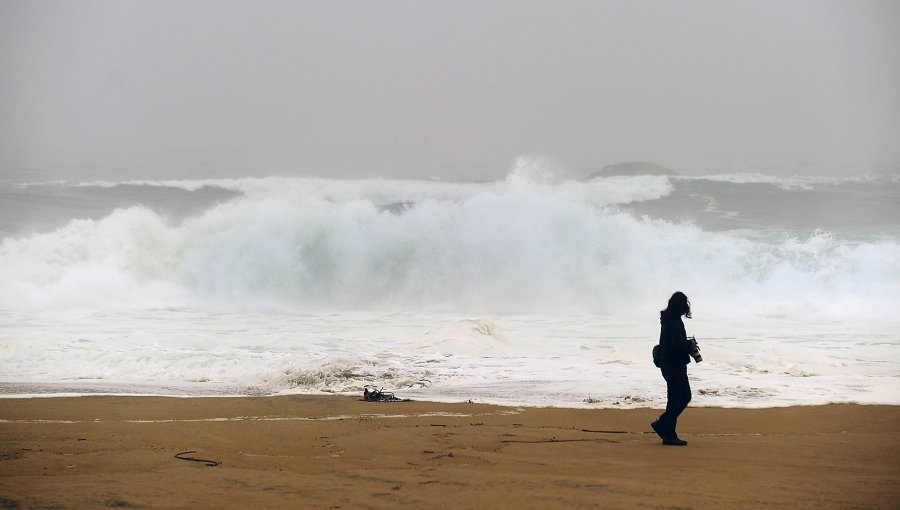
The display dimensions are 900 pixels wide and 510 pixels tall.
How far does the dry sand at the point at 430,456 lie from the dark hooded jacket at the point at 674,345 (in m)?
0.66

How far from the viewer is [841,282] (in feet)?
68.7

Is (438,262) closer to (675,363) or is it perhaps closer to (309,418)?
(309,418)

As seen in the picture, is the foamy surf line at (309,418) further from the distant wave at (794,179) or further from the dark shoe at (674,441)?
the distant wave at (794,179)

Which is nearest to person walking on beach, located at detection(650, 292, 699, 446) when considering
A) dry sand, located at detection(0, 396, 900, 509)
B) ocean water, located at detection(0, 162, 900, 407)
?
dry sand, located at detection(0, 396, 900, 509)

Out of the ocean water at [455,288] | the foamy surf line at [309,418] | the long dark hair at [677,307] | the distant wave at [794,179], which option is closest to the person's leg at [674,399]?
the long dark hair at [677,307]

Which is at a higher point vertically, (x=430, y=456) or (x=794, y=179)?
(x=794, y=179)

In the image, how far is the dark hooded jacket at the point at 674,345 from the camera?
7066 millimetres

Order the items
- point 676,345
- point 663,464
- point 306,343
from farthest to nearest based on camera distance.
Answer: point 306,343 < point 676,345 < point 663,464

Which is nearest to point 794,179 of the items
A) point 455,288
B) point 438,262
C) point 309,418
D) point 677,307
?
point 438,262

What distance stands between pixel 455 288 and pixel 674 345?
594 inches

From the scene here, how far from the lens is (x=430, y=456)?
646 centimetres

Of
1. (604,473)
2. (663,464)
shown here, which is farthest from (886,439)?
(604,473)

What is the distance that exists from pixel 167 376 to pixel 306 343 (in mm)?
3717

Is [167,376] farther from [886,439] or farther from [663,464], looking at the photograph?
[886,439]
